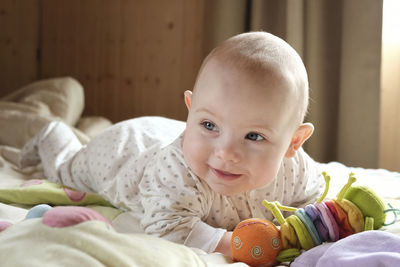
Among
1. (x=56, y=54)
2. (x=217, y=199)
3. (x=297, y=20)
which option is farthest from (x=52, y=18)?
(x=217, y=199)

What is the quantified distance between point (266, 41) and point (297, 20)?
169cm

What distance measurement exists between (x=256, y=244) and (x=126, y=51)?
2461 millimetres

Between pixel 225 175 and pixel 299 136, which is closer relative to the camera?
pixel 225 175

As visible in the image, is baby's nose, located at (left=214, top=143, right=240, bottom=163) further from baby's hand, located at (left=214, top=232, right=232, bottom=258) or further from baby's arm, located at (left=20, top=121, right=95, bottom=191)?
baby's arm, located at (left=20, top=121, right=95, bottom=191)

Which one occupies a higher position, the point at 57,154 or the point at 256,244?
the point at 256,244

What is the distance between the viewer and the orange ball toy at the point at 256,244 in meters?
0.95

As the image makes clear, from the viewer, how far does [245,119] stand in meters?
1.00

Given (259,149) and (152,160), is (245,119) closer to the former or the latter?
(259,149)

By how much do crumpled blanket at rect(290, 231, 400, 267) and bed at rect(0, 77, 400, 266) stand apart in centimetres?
3

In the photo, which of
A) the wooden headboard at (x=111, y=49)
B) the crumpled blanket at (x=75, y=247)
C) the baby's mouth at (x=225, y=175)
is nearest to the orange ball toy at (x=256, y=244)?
the baby's mouth at (x=225, y=175)

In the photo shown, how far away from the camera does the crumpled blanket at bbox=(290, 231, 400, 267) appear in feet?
2.41

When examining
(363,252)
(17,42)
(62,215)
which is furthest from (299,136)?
(17,42)

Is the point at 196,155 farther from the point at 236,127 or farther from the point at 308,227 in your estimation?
the point at 308,227

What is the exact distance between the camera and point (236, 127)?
100 cm
